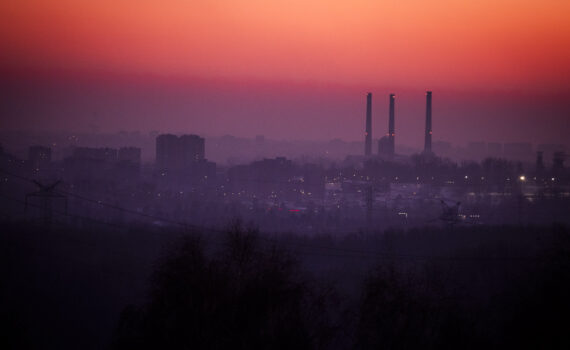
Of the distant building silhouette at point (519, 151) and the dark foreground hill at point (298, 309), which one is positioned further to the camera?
the distant building silhouette at point (519, 151)

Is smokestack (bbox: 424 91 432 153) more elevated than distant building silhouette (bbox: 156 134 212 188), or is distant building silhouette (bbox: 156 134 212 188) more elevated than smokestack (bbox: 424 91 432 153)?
smokestack (bbox: 424 91 432 153)

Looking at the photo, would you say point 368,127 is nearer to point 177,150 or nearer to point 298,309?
point 177,150

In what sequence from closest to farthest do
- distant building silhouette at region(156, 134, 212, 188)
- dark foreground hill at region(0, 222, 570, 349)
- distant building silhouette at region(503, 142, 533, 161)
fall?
dark foreground hill at region(0, 222, 570, 349) < distant building silhouette at region(156, 134, 212, 188) < distant building silhouette at region(503, 142, 533, 161)

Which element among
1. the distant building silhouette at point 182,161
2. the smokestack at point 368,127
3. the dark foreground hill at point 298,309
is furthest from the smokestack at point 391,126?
the dark foreground hill at point 298,309

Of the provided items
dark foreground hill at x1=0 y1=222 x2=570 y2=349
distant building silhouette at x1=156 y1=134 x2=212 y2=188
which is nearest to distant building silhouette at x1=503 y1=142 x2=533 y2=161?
distant building silhouette at x1=156 y1=134 x2=212 y2=188

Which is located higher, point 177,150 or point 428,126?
point 428,126

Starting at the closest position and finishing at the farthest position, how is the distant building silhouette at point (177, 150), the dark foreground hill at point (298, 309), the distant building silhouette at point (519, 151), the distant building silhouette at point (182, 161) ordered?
the dark foreground hill at point (298, 309) < the distant building silhouette at point (182, 161) < the distant building silhouette at point (177, 150) < the distant building silhouette at point (519, 151)

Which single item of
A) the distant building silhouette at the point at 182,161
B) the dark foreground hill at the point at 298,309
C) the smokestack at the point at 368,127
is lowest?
the dark foreground hill at the point at 298,309

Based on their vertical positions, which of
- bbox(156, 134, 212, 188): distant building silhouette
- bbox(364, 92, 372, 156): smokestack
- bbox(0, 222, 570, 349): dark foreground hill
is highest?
bbox(364, 92, 372, 156): smokestack

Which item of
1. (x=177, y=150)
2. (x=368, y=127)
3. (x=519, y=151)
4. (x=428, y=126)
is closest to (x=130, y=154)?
(x=177, y=150)

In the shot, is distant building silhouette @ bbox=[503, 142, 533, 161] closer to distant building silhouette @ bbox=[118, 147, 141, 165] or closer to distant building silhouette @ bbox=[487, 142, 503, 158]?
distant building silhouette @ bbox=[487, 142, 503, 158]

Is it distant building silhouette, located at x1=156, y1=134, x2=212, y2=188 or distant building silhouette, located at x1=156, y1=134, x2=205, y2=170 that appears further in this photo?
distant building silhouette, located at x1=156, y1=134, x2=205, y2=170

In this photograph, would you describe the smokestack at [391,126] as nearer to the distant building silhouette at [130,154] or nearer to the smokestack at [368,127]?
the smokestack at [368,127]
